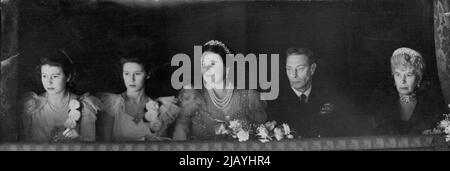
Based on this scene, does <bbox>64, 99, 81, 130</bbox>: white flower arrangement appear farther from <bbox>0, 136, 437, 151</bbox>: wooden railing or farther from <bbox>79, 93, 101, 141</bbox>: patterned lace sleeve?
<bbox>0, 136, 437, 151</bbox>: wooden railing

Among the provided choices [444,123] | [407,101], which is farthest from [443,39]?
[444,123]

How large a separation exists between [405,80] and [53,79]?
9.86 feet

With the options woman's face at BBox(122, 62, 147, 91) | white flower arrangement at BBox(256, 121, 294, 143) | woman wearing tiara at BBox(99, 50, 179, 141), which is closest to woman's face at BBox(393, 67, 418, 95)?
white flower arrangement at BBox(256, 121, 294, 143)

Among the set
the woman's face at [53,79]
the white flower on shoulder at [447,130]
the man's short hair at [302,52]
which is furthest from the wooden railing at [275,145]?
the man's short hair at [302,52]

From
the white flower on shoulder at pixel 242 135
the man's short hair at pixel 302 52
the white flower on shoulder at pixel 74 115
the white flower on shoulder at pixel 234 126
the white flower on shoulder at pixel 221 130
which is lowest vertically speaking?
the white flower on shoulder at pixel 242 135

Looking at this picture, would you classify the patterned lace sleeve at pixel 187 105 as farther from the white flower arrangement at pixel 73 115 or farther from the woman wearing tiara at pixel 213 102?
the white flower arrangement at pixel 73 115

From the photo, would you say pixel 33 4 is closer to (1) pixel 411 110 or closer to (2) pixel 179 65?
(2) pixel 179 65

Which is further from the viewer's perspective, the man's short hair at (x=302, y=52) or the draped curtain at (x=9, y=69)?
the draped curtain at (x=9, y=69)

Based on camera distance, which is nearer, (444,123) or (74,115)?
(444,123)

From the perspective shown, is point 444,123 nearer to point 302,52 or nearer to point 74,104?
point 302,52

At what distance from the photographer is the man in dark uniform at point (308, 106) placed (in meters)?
4.33

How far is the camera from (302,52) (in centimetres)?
436

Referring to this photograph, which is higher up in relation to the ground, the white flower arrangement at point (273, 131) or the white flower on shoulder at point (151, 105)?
the white flower on shoulder at point (151, 105)

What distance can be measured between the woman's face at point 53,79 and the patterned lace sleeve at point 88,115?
8.4 inches
